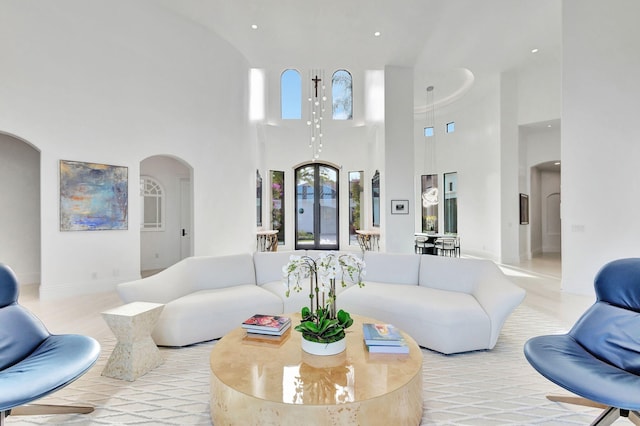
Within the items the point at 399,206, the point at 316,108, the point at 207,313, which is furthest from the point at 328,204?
the point at 207,313

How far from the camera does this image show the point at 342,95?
1080 centimetres

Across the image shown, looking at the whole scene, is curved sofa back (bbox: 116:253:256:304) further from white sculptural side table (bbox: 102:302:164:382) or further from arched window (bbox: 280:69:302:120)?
arched window (bbox: 280:69:302:120)

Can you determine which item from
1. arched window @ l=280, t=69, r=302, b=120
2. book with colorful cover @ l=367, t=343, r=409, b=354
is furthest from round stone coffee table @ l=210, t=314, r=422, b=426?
arched window @ l=280, t=69, r=302, b=120

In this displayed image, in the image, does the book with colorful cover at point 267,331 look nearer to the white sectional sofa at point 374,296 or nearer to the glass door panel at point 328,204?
the white sectional sofa at point 374,296

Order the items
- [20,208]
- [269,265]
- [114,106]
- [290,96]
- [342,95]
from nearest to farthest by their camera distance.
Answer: [269,265], [114,106], [20,208], [290,96], [342,95]

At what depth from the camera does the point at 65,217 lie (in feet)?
16.1

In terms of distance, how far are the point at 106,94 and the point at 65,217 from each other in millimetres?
2129

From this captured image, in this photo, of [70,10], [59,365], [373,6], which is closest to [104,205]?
[70,10]

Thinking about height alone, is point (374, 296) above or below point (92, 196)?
below

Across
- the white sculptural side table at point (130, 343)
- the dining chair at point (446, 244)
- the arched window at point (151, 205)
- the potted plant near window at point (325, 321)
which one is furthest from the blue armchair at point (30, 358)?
the dining chair at point (446, 244)

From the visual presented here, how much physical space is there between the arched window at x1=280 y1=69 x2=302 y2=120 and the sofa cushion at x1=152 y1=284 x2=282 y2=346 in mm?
8393

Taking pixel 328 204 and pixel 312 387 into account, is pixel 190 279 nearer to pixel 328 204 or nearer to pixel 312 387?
pixel 312 387

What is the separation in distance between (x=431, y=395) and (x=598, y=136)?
5.15 metres

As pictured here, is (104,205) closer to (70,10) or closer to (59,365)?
(70,10)
